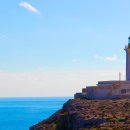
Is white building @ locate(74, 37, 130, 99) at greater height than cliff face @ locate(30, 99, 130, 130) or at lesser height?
greater

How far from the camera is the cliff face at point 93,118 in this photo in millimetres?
37103

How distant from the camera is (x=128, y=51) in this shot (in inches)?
2640

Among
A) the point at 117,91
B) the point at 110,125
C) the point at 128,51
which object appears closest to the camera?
the point at 110,125

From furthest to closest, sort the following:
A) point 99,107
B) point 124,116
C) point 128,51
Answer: point 128,51 → point 99,107 → point 124,116

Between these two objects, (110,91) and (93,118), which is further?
(110,91)

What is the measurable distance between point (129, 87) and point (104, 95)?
355cm

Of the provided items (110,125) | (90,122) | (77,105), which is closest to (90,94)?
(77,105)

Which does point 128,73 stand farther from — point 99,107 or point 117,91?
point 99,107

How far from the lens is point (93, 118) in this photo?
4019 cm

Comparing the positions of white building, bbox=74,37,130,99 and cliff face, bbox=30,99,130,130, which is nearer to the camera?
cliff face, bbox=30,99,130,130

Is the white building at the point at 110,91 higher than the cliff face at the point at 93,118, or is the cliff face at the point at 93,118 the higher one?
the white building at the point at 110,91

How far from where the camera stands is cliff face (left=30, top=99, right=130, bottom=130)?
122 feet

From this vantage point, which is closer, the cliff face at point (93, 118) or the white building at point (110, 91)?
the cliff face at point (93, 118)

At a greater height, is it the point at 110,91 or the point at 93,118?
the point at 110,91
